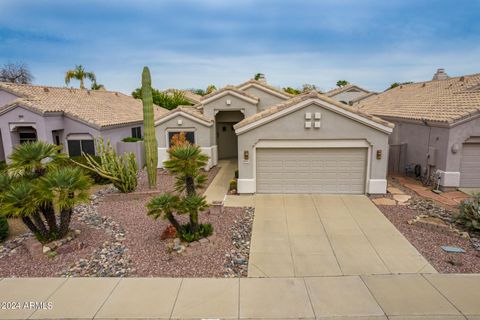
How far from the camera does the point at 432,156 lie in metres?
A: 13.9

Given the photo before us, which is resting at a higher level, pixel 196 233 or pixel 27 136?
pixel 27 136

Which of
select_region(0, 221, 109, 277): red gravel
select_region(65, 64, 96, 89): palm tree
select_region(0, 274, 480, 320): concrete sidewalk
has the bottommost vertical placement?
select_region(0, 274, 480, 320): concrete sidewalk

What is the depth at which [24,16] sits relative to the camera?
45.7ft

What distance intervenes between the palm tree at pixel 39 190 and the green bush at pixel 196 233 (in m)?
2.76

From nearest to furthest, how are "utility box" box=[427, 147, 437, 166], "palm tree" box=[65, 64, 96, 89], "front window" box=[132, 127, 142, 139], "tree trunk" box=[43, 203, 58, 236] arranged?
"tree trunk" box=[43, 203, 58, 236] → "utility box" box=[427, 147, 437, 166] → "front window" box=[132, 127, 142, 139] → "palm tree" box=[65, 64, 96, 89]

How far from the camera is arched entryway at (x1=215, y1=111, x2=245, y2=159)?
70.1 feet

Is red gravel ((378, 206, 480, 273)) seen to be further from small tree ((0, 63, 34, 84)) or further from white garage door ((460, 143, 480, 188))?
small tree ((0, 63, 34, 84))

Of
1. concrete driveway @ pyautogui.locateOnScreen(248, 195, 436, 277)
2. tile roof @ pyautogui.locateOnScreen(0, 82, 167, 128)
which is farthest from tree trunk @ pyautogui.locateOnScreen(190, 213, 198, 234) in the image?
tile roof @ pyautogui.locateOnScreen(0, 82, 167, 128)

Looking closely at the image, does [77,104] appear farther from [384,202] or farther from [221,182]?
[384,202]

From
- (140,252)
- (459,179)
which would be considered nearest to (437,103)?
(459,179)

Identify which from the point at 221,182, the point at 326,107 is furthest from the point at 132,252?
the point at 326,107

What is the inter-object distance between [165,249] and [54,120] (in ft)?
48.5

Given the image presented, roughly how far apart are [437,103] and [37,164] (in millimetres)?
18225

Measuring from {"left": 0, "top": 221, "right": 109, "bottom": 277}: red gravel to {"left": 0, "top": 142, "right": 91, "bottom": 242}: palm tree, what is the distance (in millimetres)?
529
